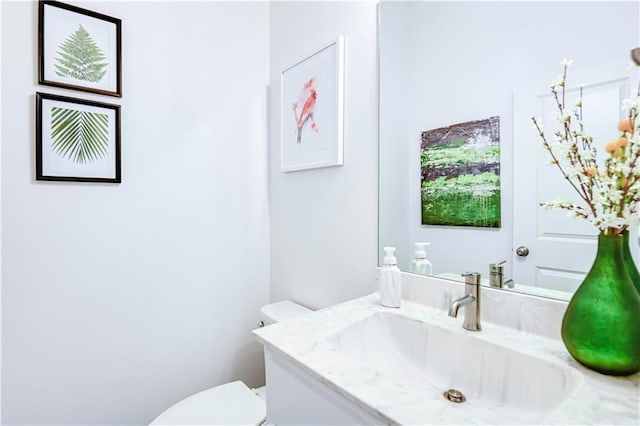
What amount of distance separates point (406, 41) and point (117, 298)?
4.77ft

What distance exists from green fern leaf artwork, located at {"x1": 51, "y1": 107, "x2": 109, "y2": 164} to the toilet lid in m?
0.98

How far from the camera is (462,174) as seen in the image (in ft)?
3.05

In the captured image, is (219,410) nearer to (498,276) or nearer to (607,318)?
(498,276)

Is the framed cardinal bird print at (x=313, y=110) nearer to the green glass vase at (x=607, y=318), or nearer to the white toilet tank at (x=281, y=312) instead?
the white toilet tank at (x=281, y=312)

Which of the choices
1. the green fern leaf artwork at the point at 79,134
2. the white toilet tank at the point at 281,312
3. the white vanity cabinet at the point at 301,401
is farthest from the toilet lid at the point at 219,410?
the green fern leaf artwork at the point at 79,134

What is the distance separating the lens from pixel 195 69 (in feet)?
4.77

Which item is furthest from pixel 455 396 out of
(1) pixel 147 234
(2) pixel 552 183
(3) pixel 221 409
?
(1) pixel 147 234

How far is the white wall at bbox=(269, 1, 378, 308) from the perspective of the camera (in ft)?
3.83

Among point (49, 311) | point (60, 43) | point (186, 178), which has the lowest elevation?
point (49, 311)

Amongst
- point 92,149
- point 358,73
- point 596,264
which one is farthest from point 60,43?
point 596,264

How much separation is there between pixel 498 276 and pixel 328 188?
70cm

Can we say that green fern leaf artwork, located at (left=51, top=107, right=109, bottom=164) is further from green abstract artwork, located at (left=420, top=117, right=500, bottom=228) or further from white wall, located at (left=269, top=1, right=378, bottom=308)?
green abstract artwork, located at (left=420, top=117, right=500, bottom=228)

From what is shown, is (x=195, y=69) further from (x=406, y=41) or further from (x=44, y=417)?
(x=44, y=417)

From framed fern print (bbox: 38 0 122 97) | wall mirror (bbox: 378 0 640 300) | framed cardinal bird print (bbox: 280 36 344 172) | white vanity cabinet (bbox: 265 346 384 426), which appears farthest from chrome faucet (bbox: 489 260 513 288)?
framed fern print (bbox: 38 0 122 97)
